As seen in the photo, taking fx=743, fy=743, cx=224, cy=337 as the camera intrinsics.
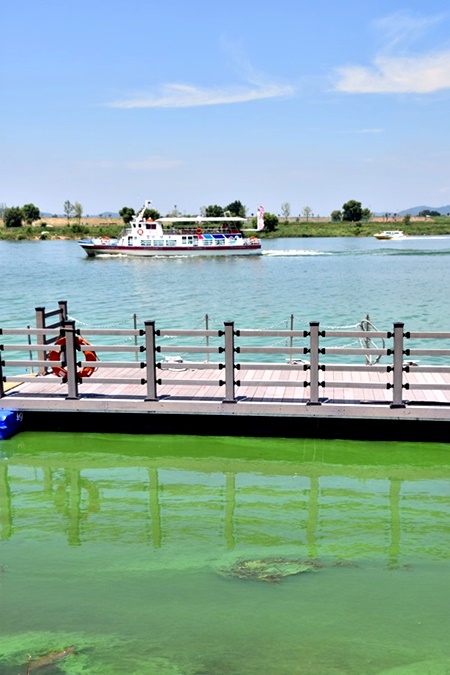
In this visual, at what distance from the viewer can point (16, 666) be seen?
600 centimetres

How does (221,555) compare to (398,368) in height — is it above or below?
below

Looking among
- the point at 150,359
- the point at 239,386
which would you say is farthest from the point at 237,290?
the point at 150,359

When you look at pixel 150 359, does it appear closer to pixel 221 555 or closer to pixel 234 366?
pixel 234 366

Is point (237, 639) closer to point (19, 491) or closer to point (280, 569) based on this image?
point (280, 569)

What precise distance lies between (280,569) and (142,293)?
40529mm

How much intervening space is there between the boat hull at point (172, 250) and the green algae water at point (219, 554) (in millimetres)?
74802

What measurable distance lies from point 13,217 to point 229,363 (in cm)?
18825

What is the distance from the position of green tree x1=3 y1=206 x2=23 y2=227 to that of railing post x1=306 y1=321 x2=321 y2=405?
187461mm

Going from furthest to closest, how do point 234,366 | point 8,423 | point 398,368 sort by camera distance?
point 8,423 < point 234,366 < point 398,368

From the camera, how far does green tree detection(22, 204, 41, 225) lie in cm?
18950

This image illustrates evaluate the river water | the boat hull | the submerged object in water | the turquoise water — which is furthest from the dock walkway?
the boat hull

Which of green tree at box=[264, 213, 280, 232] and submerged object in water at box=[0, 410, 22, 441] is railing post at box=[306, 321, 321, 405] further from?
green tree at box=[264, 213, 280, 232]

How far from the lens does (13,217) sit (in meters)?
189

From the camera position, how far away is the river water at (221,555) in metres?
6.27
